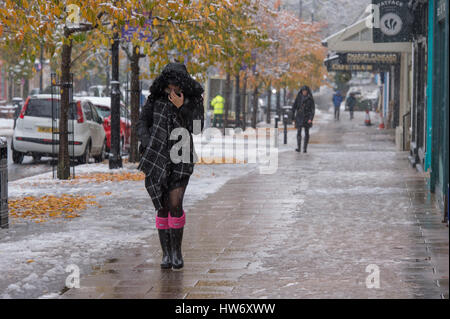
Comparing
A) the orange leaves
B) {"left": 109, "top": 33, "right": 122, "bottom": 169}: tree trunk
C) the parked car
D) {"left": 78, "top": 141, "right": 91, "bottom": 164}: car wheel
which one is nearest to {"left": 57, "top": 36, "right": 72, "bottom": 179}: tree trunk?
{"left": 109, "top": 33, "right": 122, "bottom": 169}: tree trunk

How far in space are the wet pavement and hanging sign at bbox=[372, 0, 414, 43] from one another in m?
5.94

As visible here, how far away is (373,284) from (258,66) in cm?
3682

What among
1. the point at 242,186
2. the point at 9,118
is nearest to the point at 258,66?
the point at 9,118

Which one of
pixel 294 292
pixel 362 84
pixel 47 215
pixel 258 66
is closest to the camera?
pixel 294 292

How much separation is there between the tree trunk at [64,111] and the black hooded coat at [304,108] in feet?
26.4

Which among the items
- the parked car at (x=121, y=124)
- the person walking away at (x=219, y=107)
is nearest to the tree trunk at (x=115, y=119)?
the parked car at (x=121, y=124)

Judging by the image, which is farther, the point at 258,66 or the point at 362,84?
the point at 362,84

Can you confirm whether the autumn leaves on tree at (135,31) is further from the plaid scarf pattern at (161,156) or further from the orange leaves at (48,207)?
the plaid scarf pattern at (161,156)

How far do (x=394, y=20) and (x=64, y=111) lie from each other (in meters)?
8.72

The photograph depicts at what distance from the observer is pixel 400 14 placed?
20.9 metres

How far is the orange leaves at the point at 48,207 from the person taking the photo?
11508 millimetres
